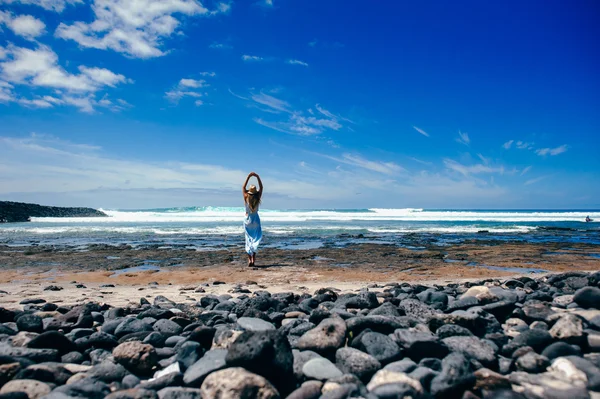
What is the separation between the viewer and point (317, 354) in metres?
2.93

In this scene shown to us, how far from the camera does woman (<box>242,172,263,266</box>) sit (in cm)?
985

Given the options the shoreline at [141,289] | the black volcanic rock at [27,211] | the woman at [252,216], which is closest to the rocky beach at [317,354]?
the shoreline at [141,289]

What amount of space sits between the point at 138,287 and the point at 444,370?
663 centimetres

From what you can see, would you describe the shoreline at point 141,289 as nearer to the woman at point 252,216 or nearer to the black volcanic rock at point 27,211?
the woman at point 252,216

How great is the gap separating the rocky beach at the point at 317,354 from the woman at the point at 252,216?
18.4 ft

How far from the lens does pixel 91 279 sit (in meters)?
8.41

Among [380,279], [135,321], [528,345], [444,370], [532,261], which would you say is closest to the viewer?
[444,370]

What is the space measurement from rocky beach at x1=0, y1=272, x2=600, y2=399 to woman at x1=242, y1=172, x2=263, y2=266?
18.4 ft

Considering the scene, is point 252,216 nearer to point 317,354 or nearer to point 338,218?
point 317,354

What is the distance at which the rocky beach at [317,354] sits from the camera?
2.38 metres

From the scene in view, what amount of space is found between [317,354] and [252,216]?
7383 millimetres

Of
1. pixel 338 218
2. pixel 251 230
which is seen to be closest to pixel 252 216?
pixel 251 230

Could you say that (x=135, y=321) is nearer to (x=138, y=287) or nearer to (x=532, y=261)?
(x=138, y=287)

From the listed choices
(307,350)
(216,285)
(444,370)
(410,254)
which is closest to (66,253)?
(216,285)
